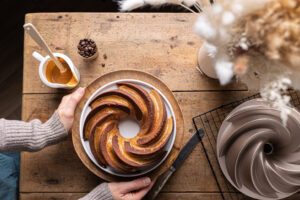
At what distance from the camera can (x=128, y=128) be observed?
1.03 meters

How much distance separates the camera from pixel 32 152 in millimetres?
1102

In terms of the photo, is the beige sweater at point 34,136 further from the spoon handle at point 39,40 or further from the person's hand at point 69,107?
the spoon handle at point 39,40

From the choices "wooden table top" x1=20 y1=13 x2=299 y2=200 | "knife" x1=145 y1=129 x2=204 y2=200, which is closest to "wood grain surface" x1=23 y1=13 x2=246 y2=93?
"wooden table top" x1=20 y1=13 x2=299 y2=200

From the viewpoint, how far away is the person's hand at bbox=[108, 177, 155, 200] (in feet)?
3.26

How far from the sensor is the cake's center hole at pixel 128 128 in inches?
40.4

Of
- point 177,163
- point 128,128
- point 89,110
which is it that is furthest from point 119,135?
point 177,163

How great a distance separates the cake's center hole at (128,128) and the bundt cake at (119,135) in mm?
27

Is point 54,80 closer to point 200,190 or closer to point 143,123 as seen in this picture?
point 143,123

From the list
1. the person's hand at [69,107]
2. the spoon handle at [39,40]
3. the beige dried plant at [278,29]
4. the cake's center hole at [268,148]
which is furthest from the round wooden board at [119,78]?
the beige dried plant at [278,29]

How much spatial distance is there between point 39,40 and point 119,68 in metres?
0.38

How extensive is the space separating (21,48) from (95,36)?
0.87 m

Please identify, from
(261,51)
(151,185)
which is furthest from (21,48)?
(261,51)

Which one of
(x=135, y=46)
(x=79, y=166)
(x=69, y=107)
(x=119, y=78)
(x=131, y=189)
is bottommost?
(x=131, y=189)

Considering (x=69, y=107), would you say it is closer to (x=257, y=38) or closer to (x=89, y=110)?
(x=89, y=110)
